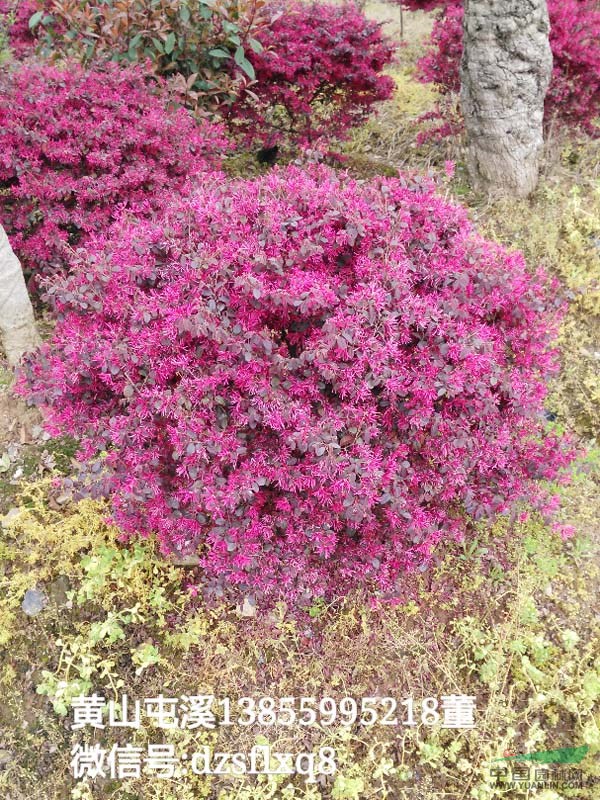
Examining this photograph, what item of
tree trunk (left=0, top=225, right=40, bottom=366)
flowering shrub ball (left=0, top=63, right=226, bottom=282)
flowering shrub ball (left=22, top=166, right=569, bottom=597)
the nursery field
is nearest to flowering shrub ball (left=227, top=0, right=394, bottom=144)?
flowering shrub ball (left=0, top=63, right=226, bottom=282)

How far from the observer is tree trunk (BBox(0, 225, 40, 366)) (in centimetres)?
274

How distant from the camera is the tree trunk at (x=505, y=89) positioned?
146 inches

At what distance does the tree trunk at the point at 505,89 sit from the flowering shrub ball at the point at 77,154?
198cm

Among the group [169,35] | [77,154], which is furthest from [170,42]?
[77,154]

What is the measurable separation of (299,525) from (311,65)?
12.0ft

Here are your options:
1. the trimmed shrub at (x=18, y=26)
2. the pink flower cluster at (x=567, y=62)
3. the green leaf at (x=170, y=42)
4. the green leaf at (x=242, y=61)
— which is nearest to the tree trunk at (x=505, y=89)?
the pink flower cluster at (x=567, y=62)

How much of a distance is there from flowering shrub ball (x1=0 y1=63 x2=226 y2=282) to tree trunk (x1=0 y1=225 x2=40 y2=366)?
14.6 inches

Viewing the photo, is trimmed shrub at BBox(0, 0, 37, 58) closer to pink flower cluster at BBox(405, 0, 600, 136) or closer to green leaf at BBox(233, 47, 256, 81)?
green leaf at BBox(233, 47, 256, 81)

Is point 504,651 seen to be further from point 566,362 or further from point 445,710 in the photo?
point 566,362

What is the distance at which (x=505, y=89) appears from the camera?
3.90 m

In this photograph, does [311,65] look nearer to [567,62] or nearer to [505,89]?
[505,89]

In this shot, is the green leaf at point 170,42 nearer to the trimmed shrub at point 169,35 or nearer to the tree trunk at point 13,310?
the trimmed shrub at point 169,35

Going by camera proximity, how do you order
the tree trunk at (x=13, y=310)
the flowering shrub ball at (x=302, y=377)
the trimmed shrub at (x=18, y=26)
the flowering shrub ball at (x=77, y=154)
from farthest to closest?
the trimmed shrub at (x=18, y=26), the flowering shrub ball at (x=77, y=154), the tree trunk at (x=13, y=310), the flowering shrub ball at (x=302, y=377)

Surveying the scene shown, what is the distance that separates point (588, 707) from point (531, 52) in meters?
3.81
